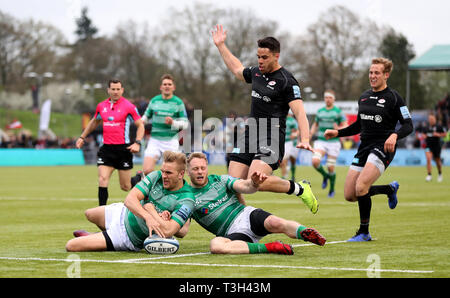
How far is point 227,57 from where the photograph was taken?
10938 millimetres

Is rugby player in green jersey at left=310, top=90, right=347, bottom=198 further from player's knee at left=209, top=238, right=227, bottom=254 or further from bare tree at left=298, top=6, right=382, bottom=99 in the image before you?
bare tree at left=298, top=6, right=382, bottom=99

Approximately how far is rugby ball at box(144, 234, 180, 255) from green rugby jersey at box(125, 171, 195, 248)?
27 centimetres

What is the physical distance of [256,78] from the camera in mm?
10289

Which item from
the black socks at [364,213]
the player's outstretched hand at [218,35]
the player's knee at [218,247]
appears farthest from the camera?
the player's outstretched hand at [218,35]

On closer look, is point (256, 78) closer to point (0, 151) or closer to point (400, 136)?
point (400, 136)

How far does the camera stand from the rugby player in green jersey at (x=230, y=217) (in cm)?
878

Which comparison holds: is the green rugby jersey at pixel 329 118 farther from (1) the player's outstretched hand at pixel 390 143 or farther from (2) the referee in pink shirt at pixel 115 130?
(1) the player's outstretched hand at pixel 390 143

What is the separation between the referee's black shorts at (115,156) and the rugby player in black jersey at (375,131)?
16.5 feet

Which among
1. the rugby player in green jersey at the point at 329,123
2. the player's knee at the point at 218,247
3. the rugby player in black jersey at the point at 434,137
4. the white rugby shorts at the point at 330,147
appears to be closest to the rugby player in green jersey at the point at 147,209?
the player's knee at the point at 218,247

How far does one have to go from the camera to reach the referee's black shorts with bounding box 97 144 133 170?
1453 centimetres

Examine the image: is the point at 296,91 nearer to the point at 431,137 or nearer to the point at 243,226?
the point at 243,226
